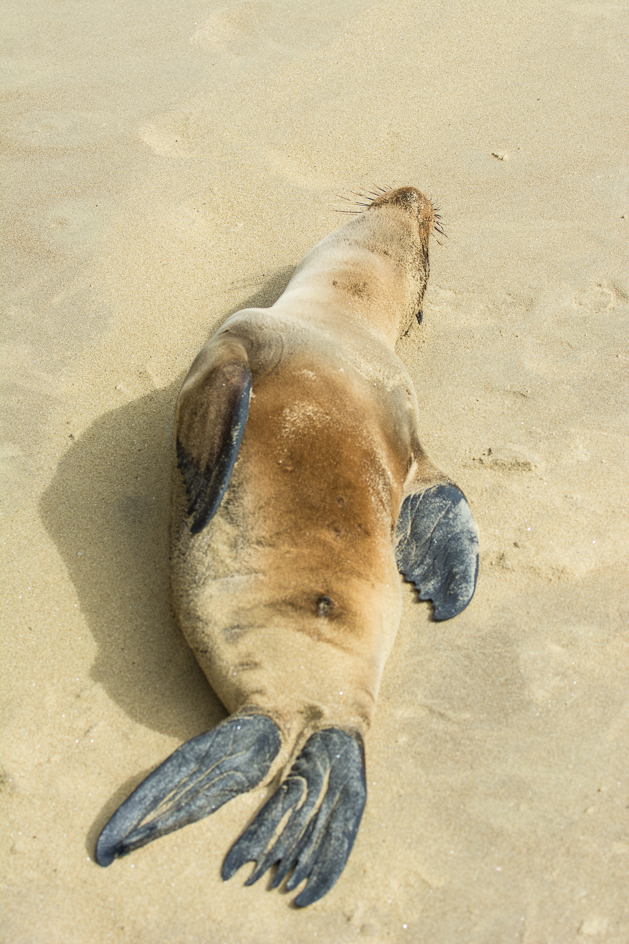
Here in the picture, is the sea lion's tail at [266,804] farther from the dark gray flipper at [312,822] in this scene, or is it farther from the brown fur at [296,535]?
the brown fur at [296,535]

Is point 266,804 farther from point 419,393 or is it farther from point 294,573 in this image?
point 419,393

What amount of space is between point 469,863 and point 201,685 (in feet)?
3.25

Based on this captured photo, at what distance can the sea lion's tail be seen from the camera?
2332mm

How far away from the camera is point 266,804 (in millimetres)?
2426

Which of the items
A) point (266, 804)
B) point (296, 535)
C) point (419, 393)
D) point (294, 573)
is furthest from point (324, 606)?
point (419, 393)

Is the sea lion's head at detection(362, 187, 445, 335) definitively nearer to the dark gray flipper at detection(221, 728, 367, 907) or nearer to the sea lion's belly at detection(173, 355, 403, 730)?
the sea lion's belly at detection(173, 355, 403, 730)

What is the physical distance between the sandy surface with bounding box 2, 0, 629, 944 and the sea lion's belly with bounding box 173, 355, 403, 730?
209mm

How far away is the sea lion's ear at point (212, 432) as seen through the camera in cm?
262

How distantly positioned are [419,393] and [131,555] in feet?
4.96

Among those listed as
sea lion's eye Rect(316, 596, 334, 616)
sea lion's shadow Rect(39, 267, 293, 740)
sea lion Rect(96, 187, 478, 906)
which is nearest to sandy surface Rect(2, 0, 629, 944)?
sea lion's shadow Rect(39, 267, 293, 740)

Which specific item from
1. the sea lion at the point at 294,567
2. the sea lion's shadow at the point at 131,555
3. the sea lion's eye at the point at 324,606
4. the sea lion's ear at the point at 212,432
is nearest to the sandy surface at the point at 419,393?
the sea lion's shadow at the point at 131,555

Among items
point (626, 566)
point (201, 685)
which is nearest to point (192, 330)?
point (201, 685)

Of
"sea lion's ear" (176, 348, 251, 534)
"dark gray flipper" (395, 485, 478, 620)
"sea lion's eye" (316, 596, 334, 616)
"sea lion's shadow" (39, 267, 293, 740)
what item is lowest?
"sea lion's shadow" (39, 267, 293, 740)

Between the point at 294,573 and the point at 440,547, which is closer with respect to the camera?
the point at 294,573
